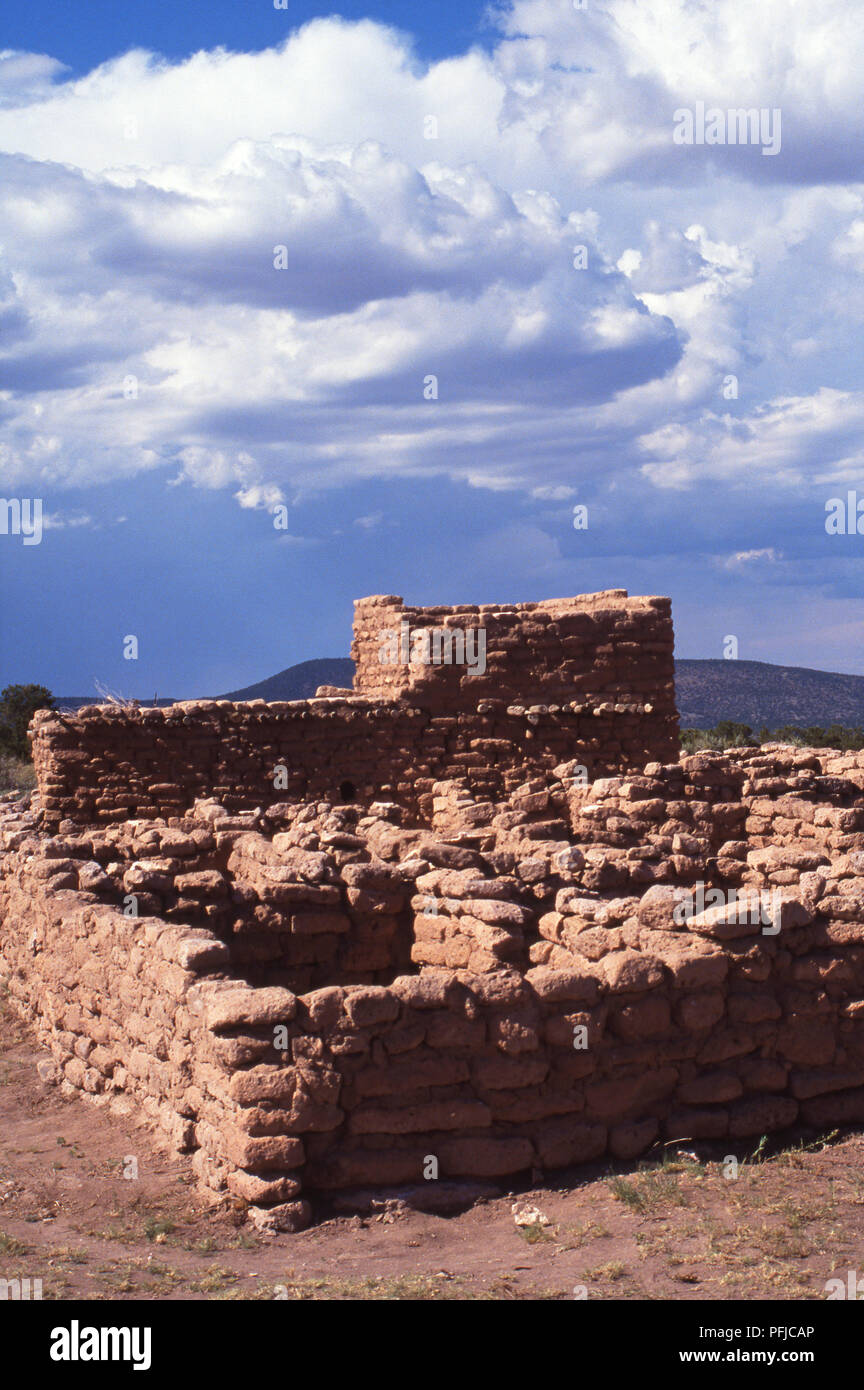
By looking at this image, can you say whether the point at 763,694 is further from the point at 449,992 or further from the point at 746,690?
the point at 449,992

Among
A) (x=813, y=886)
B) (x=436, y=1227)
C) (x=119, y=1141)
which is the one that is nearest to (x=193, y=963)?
(x=119, y=1141)

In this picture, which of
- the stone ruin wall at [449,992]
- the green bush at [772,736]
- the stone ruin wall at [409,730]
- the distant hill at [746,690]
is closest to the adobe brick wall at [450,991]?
the stone ruin wall at [449,992]

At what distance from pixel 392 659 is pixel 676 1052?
9162mm

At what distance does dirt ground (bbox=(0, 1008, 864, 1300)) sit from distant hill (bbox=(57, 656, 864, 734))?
50.5 metres

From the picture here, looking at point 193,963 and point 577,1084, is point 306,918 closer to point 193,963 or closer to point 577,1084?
point 193,963

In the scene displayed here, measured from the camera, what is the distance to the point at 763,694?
2549 inches

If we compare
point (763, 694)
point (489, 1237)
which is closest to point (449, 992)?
point (489, 1237)

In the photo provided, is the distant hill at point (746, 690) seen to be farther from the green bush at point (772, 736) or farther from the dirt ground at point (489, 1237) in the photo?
the dirt ground at point (489, 1237)

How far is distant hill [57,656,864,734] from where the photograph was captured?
60500 millimetres

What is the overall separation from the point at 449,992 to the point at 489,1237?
3.78ft

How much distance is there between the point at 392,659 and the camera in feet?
51.8

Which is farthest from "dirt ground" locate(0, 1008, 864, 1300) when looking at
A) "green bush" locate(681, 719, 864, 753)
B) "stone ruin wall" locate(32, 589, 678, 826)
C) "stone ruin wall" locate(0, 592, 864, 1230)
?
"green bush" locate(681, 719, 864, 753)

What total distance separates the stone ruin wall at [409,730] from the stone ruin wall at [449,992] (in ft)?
10.7
